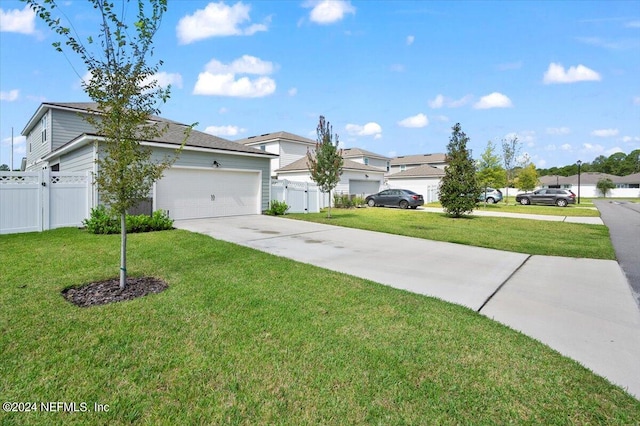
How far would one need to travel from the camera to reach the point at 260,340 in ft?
11.2

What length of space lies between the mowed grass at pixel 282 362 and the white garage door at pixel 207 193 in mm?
8472

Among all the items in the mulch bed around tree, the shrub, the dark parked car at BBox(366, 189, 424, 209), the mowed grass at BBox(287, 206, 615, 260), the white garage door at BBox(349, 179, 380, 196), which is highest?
the white garage door at BBox(349, 179, 380, 196)

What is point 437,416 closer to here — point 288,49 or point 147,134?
point 147,134

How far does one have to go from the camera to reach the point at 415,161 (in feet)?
159

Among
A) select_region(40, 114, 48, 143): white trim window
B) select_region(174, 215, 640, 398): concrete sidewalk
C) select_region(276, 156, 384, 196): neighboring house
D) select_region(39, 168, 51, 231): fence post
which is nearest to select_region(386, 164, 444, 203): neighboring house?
select_region(276, 156, 384, 196): neighboring house

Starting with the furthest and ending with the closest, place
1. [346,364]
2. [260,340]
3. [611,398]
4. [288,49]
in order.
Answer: [288,49] < [260,340] < [346,364] < [611,398]

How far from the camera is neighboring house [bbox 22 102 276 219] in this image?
12.9 metres

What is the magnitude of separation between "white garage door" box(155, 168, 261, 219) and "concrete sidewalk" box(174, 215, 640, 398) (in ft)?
12.1

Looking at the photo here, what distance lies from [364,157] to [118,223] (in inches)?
1241

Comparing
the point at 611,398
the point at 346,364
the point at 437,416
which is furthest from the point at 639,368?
the point at 346,364

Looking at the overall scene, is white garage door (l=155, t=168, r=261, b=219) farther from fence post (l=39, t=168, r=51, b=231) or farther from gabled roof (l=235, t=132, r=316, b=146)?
gabled roof (l=235, t=132, r=316, b=146)

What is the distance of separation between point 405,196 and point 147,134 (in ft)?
70.9

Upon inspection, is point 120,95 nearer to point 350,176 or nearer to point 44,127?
point 44,127

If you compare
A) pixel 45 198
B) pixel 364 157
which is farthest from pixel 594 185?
pixel 45 198
